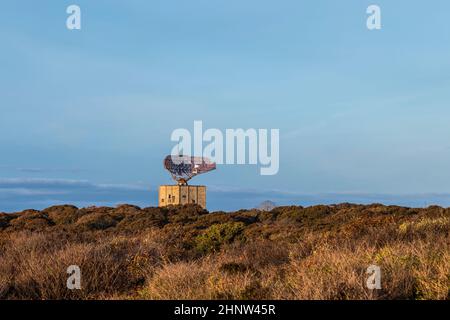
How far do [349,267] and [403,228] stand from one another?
6755 millimetres

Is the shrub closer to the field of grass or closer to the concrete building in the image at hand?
the field of grass

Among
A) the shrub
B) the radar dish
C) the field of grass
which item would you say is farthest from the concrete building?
the field of grass

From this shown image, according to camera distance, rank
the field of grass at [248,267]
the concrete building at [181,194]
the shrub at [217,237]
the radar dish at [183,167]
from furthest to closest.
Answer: the radar dish at [183,167] < the concrete building at [181,194] < the shrub at [217,237] < the field of grass at [248,267]

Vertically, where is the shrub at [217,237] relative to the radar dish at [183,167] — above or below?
below

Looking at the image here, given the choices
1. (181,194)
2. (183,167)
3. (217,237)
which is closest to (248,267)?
(217,237)

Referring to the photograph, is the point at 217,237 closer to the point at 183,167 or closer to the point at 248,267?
the point at 248,267

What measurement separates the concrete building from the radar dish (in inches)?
64.5

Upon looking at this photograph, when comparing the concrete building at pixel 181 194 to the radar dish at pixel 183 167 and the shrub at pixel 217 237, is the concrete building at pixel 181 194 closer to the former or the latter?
the radar dish at pixel 183 167

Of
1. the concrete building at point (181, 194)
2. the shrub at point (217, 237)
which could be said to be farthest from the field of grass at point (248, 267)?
the concrete building at point (181, 194)

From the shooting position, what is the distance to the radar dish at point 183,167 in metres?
58.6

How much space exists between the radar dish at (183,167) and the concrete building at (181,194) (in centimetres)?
164

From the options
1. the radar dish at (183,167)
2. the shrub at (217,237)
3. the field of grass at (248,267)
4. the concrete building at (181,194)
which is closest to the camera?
the field of grass at (248,267)

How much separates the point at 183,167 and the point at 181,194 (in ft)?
13.3

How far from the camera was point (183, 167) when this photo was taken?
194 feet
